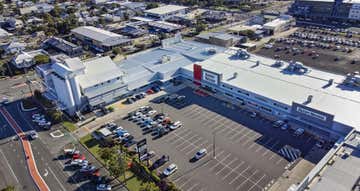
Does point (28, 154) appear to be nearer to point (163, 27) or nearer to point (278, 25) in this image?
point (163, 27)

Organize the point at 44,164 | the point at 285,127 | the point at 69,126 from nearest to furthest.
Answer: the point at 44,164
the point at 285,127
the point at 69,126

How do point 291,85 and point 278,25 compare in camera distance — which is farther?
point 278,25

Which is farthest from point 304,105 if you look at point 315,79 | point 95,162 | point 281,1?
point 281,1

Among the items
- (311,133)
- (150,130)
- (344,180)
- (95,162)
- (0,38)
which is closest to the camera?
(344,180)

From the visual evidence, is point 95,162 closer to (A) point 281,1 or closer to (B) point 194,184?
(B) point 194,184

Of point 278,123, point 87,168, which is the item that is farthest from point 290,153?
point 87,168

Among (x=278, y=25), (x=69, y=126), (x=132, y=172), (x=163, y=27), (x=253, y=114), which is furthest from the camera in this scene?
(x=163, y=27)

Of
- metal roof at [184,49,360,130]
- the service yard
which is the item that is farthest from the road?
the service yard
